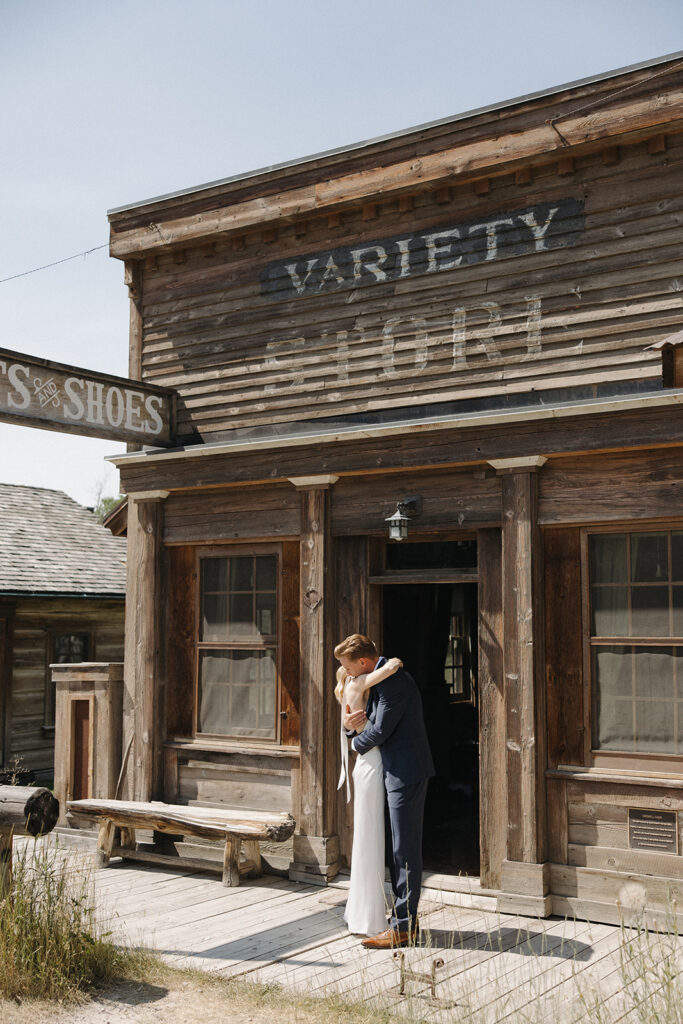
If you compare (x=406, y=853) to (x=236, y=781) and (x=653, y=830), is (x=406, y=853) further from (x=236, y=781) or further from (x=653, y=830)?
(x=236, y=781)

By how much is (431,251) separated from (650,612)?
3.36 metres

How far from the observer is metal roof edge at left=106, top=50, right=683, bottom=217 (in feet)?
23.5

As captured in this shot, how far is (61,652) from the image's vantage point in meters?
16.9

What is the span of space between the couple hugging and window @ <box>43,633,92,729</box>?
10.5 meters

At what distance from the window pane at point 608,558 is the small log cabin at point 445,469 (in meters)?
0.01

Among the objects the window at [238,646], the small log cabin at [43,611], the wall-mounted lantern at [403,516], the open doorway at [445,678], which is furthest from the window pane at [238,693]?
the small log cabin at [43,611]

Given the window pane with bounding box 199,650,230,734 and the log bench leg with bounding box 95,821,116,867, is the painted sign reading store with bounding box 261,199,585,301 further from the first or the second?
the log bench leg with bounding box 95,821,116,867

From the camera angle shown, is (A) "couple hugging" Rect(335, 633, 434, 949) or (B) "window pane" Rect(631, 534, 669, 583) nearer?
(A) "couple hugging" Rect(335, 633, 434, 949)

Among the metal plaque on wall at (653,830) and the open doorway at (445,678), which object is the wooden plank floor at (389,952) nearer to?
the metal plaque on wall at (653,830)

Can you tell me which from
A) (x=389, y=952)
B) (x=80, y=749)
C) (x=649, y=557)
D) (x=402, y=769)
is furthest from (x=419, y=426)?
(x=80, y=749)

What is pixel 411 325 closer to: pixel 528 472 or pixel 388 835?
pixel 528 472

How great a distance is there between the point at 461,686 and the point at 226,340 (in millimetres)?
5223

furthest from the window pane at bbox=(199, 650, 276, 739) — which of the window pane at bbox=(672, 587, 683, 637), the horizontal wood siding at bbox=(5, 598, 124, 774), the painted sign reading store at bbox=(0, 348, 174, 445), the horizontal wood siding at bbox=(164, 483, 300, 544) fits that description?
the horizontal wood siding at bbox=(5, 598, 124, 774)

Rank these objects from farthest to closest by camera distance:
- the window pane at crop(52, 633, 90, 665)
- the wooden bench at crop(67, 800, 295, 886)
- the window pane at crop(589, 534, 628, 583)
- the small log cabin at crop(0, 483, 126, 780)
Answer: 1. the window pane at crop(52, 633, 90, 665)
2. the small log cabin at crop(0, 483, 126, 780)
3. the wooden bench at crop(67, 800, 295, 886)
4. the window pane at crop(589, 534, 628, 583)
